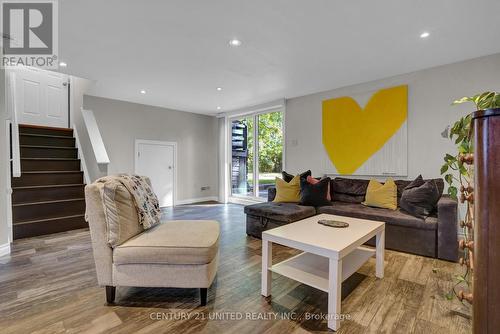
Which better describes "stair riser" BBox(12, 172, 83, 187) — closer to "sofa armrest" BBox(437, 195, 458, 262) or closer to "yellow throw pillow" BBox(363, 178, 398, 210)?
"yellow throw pillow" BBox(363, 178, 398, 210)

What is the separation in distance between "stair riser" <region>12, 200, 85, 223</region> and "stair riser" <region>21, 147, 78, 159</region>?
3.82 ft

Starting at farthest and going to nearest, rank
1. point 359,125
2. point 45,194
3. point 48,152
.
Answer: point 48,152 < point 359,125 < point 45,194

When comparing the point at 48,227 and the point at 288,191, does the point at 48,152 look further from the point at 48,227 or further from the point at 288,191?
the point at 288,191

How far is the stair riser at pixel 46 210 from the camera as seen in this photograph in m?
3.35

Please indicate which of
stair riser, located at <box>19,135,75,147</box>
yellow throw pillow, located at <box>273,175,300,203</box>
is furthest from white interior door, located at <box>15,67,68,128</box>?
yellow throw pillow, located at <box>273,175,300,203</box>

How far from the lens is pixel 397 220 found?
2795 millimetres

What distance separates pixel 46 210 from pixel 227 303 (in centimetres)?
339

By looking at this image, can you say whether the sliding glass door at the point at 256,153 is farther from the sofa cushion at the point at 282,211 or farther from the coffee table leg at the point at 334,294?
the coffee table leg at the point at 334,294

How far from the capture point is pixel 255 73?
3.56 m

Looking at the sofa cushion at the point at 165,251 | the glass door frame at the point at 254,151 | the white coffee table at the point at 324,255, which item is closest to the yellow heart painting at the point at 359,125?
the glass door frame at the point at 254,151

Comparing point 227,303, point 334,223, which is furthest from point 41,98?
point 334,223

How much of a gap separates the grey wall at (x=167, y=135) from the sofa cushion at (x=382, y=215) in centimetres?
386

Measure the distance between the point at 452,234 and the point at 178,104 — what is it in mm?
5205

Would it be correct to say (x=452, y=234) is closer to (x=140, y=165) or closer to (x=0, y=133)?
(x=0, y=133)
